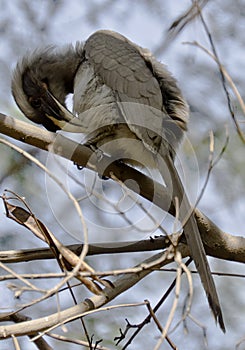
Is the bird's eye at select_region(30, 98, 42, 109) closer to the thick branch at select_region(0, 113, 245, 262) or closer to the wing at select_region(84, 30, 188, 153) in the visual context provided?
the wing at select_region(84, 30, 188, 153)

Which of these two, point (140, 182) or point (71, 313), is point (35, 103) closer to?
point (140, 182)

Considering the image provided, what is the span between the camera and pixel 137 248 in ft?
11.0

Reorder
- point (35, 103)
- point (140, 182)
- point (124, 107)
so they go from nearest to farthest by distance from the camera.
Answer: point (140, 182), point (124, 107), point (35, 103)

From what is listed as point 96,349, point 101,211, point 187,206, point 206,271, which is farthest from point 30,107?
point 96,349

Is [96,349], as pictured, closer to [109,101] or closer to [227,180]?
[109,101]

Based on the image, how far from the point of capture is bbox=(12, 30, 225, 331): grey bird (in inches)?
150

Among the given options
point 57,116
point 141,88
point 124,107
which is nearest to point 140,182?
point 124,107

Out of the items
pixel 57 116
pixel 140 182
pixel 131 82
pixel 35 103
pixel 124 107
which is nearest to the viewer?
pixel 140 182

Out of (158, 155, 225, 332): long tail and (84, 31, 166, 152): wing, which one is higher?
(84, 31, 166, 152): wing

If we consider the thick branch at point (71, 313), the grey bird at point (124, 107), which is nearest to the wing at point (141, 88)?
the grey bird at point (124, 107)

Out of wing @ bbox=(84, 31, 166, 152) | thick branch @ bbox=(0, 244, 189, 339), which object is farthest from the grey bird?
thick branch @ bbox=(0, 244, 189, 339)

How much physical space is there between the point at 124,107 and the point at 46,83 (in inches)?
44.0

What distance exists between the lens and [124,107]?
12.8ft

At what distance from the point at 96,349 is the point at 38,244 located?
127 inches
